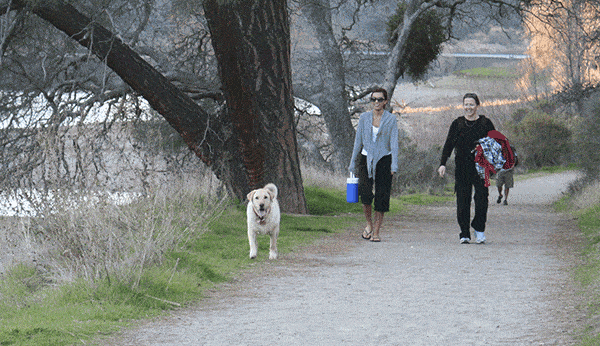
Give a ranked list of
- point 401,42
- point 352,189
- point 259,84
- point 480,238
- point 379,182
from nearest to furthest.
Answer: point 379,182
point 352,189
point 480,238
point 259,84
point 401,42

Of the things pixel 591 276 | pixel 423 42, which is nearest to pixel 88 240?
pixel 591 276

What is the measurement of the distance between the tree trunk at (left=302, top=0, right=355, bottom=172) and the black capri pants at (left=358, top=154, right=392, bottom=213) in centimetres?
973

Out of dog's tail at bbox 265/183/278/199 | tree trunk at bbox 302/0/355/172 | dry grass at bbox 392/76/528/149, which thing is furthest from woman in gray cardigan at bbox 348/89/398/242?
dry grass at bbox 392/76/528/149

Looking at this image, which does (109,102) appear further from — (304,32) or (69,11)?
(304,32)

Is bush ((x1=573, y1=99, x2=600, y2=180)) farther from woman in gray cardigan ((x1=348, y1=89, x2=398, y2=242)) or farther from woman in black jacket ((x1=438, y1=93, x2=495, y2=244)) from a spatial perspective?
woman in gray cardigan ((x1=348, y1=89, x2=398, y2=242))

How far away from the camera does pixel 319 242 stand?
A: 36.3 ft

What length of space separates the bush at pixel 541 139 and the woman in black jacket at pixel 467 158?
3061 centimetres

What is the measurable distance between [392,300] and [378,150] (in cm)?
394

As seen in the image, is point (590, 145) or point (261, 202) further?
point (590, 145)

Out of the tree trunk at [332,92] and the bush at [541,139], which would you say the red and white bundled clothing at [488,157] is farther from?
the bush at [541,139]

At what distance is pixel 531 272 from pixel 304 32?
15.1 metres

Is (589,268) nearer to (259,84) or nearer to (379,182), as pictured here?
(379,182)

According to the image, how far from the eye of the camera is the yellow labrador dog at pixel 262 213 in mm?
8719

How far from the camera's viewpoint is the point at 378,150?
1045 cm
